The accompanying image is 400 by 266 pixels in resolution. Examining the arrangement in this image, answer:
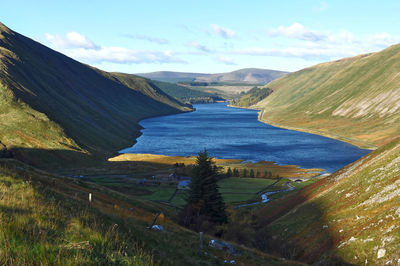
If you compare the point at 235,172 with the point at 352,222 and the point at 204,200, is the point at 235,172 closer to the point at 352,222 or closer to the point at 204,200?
the point at 204,200

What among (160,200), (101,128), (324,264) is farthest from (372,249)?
(101,128)

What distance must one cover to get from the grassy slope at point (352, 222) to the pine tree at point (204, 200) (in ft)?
26.6

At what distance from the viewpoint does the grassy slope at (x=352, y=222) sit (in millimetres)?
27172

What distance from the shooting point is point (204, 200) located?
173 ft

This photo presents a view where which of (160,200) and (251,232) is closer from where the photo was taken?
(251,232)

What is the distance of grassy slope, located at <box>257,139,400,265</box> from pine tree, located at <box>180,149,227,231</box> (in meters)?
8.12

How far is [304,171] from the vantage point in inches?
4638

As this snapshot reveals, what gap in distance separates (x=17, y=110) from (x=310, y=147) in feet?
440

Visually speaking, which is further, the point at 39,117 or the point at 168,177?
the point at 39,117

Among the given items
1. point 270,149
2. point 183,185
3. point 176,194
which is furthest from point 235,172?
point 270,149

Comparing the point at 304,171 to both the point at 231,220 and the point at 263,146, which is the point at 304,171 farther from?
the point at 231,220

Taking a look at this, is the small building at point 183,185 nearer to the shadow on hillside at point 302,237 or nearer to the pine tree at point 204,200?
the shadow on hillside at point 302,237

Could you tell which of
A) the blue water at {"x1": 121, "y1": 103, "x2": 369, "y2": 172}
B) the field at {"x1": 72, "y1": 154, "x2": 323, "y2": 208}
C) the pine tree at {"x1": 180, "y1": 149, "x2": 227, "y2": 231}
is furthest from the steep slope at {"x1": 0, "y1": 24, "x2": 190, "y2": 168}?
the pine tree at {"x1": 180, "y1": 149, "x2": 227, "y2": 231}

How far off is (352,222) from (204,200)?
936 inches
